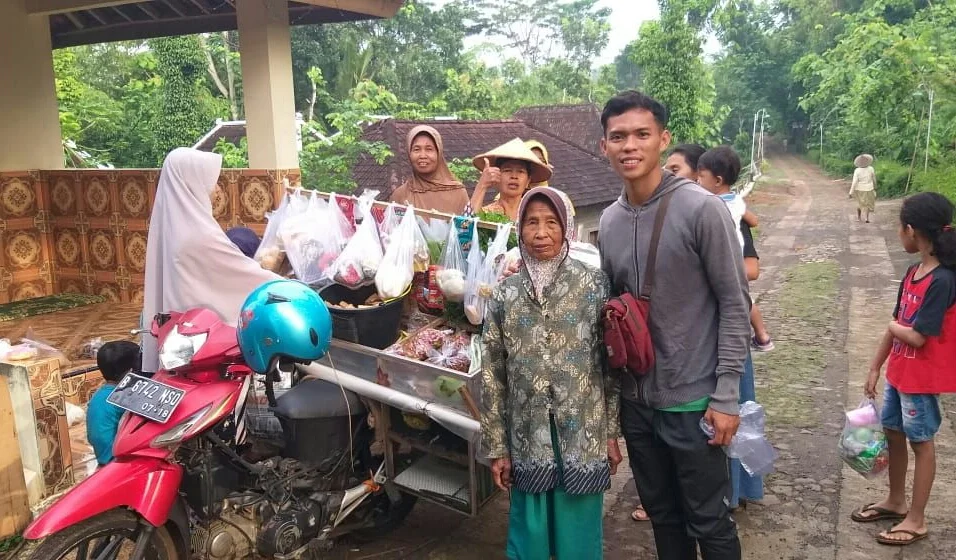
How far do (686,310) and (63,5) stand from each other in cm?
673

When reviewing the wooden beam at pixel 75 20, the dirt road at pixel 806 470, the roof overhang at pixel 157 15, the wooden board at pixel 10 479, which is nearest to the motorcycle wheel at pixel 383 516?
the dirt road at pixel 806 470

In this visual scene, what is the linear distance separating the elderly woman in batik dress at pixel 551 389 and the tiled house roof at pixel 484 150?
7.90 meters

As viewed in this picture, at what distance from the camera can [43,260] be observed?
7102 millimetres

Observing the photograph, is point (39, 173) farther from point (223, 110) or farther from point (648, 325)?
point (223, 110)

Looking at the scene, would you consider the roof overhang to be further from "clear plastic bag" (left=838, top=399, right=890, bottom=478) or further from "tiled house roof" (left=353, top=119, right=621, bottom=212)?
"clear plastic bag" (left=838, top=399, right=890, bottom=478)

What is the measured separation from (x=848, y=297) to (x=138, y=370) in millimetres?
8104

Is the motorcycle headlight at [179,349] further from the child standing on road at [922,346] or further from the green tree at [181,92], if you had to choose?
the green tree at [181,92]

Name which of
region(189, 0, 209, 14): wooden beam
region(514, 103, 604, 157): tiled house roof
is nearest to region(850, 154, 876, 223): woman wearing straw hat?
region(514, 103, 604, 157): tiled house roof

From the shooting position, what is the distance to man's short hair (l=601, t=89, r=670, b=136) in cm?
224

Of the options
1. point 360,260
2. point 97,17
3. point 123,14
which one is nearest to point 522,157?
point 360,260

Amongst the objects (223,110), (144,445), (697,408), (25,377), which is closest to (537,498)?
(697,408)

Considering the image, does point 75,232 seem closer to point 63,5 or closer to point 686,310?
point 63,5

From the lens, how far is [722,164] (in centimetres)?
368

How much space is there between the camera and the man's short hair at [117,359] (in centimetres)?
330
